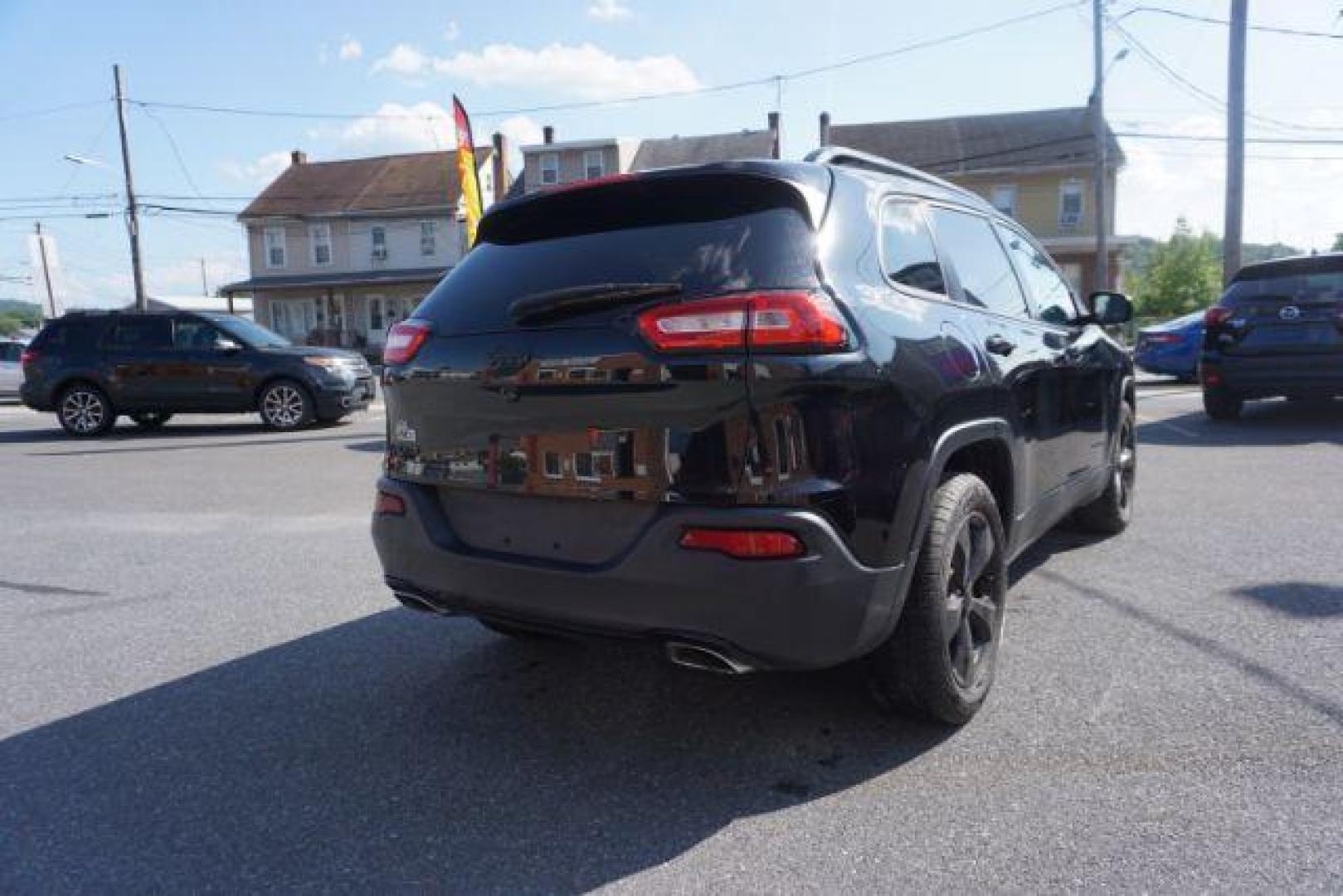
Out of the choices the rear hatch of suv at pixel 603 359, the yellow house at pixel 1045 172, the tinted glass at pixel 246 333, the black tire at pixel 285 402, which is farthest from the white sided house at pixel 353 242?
the rear hatch of suv at pixel 603 359

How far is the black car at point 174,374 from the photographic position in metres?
12.8

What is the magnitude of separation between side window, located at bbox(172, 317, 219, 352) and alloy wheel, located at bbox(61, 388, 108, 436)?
4.60 ft


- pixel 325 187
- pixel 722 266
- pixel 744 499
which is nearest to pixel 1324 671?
pixel 744 499

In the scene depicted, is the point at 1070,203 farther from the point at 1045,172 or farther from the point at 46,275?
the point at 46,275

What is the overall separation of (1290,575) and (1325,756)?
2.14 meters

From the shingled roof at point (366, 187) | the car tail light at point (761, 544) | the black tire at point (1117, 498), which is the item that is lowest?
the black tire at point (1117, 498)

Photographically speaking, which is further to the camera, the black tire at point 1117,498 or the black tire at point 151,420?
the black tire at point 151,420

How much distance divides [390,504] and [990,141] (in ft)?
122

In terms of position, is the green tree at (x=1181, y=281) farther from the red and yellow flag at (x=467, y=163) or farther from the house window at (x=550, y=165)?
the red and yellow flag at (x=467, y=163)

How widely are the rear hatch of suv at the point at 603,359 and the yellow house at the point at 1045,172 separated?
111 ft

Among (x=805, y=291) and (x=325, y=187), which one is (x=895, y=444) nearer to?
(x=805, y=291)

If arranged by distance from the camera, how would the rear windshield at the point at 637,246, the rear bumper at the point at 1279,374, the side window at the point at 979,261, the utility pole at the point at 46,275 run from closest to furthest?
the rear windshield at the point at 637,246 → the side window at the point at 979,261 → the rear bumper at the point at 1279,374 → the utility pole at the point at 46,275

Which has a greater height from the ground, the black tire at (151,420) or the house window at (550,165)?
the house window at (550,165)

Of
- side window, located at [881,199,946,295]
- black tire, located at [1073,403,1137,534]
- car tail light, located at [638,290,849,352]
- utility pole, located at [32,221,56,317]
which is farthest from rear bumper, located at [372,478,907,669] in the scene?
utility pole, located at [32,221,56,317]
